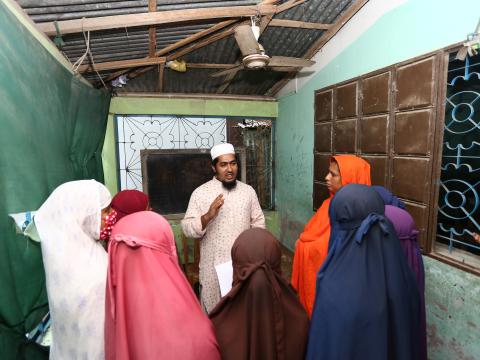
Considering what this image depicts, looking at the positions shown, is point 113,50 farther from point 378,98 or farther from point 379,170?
point 379,170

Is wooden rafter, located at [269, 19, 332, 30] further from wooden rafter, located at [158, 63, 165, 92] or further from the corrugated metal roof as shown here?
wooden rafter, located at [158, 63, 165, 92]

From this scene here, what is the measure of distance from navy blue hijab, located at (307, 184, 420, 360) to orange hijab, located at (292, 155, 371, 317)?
2.26 feet

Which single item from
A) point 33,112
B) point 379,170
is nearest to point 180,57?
point 33,112

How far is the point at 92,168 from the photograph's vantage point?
9.71ft

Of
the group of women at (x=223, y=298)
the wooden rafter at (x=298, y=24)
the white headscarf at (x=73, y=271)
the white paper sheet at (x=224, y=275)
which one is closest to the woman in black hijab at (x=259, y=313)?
the group of women at (x=223, y=298)

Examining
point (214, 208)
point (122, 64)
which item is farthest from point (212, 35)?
point (214, 208)

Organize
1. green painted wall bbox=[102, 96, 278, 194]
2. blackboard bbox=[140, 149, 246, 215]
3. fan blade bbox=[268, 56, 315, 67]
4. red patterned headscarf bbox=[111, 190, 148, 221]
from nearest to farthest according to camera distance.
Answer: red patterned headscarf bbox=[111, 190, 148, 221], fan blade bbox=[268, 56, 315, 67], green painted wall bbox=[102, 96, 278, 194], blackboard bbox=[140, 149, 246, 215]

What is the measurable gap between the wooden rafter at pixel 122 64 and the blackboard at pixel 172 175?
4.58 feet

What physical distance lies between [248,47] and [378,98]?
3.89ft

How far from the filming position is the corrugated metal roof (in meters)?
1.96

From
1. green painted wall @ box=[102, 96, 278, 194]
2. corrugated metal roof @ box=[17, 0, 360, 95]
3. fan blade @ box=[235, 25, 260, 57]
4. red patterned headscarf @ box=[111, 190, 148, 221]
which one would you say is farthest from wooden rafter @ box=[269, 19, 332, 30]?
red patterned headscarf @ box=[111, 190, 148, 221]

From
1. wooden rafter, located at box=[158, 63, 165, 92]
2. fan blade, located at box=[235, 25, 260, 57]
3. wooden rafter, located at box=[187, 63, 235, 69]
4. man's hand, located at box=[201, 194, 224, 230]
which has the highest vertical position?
wooden rafter, located at box=[187, 63, 235, 69]

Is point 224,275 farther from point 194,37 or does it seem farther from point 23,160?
point 194,37

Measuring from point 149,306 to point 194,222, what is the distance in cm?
101
